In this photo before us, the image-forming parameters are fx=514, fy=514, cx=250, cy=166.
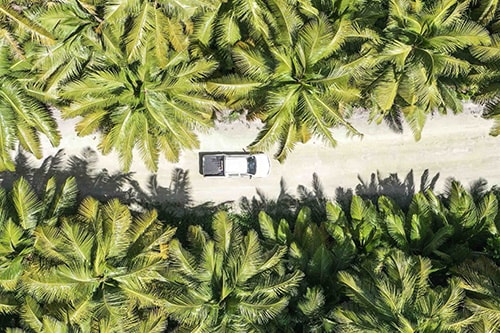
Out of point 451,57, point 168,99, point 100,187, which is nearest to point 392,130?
point 451,57

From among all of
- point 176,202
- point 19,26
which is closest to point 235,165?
point 176,202

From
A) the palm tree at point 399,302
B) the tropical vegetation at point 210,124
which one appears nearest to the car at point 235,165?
the tropical vegetation at point 210,124

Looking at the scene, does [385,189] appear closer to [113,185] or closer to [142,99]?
[142,99]

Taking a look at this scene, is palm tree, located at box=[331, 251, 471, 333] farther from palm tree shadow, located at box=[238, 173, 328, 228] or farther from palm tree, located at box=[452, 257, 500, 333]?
palm tree shadow, located at box=[238, 173, 328, 228]

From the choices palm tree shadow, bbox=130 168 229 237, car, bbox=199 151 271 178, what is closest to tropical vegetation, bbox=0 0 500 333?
car, bbox=199 151 271 178

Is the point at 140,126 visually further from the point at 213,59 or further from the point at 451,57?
the point at 451,57
